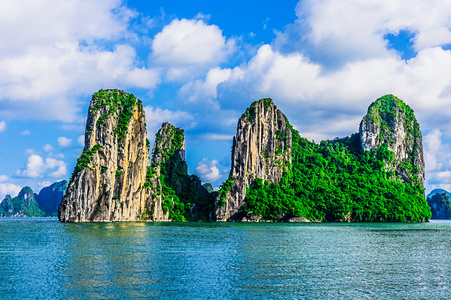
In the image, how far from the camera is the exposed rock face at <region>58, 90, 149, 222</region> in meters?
124

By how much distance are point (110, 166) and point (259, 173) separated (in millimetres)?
54041

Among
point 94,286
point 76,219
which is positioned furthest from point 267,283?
point 76,219

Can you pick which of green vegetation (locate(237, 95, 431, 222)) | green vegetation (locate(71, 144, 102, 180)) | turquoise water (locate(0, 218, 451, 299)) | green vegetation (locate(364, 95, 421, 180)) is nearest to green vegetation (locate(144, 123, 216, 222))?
green vegetation (locate(237, 95, 431, 222))

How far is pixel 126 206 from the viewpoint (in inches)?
5408

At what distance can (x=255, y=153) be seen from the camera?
161125 mm

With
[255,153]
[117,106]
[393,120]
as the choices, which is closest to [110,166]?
[117,106]

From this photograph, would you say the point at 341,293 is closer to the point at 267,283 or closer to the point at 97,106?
the point at 267,283

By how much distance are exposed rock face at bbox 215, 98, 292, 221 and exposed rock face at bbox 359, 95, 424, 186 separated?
115 ft

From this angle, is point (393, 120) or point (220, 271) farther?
point (393, 120)

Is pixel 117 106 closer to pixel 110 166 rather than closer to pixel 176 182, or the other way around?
pixel 110 166

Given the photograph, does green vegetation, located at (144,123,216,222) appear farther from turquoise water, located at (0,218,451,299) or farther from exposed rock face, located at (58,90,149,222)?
turquoise water, located at (0,218,451,299)

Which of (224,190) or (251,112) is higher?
(251,112)

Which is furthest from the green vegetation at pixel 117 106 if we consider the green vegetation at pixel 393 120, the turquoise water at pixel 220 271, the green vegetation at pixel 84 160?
the green vegetation at pixel 393 120

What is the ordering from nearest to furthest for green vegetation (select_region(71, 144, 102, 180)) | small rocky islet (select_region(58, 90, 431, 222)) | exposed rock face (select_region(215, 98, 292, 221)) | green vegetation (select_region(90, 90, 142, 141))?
green vegetation (select_region(71, 144, 102, 180)), small rocky islet (select_region(58, 90, 431, 222)), green vegetation (select_region(90, 90, 142, 141)), exposed rock face (select_region(215, 98, 292, 221))
